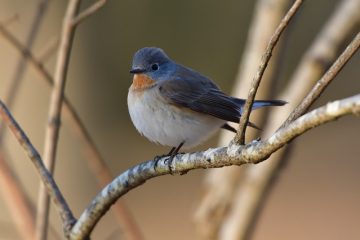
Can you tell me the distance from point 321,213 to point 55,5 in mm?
4902

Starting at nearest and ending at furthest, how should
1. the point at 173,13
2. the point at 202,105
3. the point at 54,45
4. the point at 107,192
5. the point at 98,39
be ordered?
the point at 107,192 < the point at 54,45 < the point at 202,105 < the point at 98,39 < the point at 173,13

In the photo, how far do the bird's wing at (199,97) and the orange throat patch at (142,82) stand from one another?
0.06 meters

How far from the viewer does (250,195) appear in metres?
3.60

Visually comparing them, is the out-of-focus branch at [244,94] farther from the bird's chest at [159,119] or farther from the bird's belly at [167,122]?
the bird's chest at [159,119]

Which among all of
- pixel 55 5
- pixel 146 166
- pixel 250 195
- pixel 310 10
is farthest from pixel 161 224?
pixel 146 166

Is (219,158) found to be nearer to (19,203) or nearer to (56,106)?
(56,106)

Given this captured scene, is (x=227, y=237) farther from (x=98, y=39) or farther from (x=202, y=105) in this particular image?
(x=98, y=39)

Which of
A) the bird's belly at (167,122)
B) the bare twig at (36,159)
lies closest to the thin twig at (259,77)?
the bare twig at (36,159)

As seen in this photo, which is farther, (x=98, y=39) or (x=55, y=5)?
(x=98, y=39)

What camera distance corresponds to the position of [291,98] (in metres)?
3.58

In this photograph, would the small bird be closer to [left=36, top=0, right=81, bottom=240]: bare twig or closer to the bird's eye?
the bird's eye

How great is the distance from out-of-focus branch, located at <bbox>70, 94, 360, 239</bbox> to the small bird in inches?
36.7

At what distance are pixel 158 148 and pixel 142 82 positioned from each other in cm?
900

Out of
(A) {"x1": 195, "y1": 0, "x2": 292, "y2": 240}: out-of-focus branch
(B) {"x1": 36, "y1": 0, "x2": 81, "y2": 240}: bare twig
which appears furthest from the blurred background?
(B) {"x1": 36, "y1": 0, "x2": 81, "y2": 240}: bare twig
